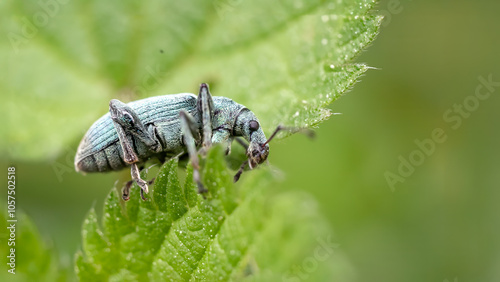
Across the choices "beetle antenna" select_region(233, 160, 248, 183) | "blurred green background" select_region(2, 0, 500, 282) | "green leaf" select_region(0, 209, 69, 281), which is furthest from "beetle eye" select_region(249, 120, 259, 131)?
"blurred green background" select_region(2, 0, 500, 282)

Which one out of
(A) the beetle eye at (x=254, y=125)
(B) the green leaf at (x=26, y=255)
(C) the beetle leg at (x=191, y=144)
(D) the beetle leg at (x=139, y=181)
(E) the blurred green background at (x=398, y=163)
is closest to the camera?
(C) the beetle leg at (x=191, y=144)

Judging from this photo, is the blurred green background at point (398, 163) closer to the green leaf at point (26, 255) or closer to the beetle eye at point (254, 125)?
the beetle eye at point (254, 125)

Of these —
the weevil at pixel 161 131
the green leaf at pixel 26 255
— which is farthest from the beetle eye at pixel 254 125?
the green leaf at pixel 26 255

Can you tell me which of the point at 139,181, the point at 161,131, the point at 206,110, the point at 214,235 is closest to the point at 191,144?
the point at 139,181

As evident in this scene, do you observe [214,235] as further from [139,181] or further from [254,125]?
[254,125]

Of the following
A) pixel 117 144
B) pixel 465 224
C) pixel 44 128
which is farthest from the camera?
pixel 465 224

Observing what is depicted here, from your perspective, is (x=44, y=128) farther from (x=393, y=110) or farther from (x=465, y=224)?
(x=465, y=224)

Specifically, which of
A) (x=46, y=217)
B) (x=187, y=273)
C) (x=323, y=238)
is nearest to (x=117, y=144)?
(x=187, y=273)
